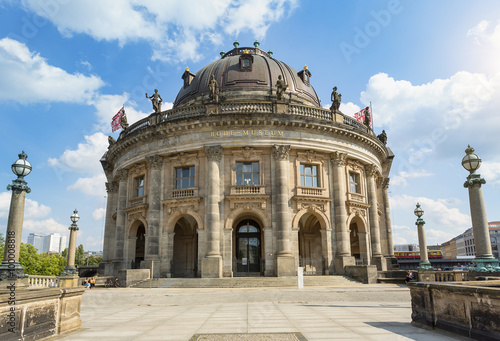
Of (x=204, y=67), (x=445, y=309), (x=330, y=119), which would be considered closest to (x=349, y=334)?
(x=445, y=309)

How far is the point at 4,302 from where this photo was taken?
254 inches

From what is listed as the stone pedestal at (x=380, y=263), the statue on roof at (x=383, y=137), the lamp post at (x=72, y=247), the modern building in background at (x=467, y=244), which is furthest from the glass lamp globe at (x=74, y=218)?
the modern building in background at (x=467, y=244)

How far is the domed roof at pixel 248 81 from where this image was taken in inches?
1369

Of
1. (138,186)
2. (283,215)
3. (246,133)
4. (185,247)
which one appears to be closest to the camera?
(283,215)

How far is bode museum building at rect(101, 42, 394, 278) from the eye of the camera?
27406mm

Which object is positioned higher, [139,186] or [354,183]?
[139,186]

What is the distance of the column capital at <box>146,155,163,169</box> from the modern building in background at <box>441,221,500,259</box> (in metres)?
110

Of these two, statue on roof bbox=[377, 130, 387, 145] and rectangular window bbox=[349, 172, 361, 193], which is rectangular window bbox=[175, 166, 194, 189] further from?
statue on roof bbox=[377, 130, 387, 145]

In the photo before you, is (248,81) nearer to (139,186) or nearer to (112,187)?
(139,186)

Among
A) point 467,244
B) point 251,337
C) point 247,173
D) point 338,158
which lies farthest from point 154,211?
point 467,244

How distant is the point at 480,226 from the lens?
Answer: 518 inches

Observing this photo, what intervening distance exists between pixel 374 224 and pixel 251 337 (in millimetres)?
27495

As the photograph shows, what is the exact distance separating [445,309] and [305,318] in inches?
145

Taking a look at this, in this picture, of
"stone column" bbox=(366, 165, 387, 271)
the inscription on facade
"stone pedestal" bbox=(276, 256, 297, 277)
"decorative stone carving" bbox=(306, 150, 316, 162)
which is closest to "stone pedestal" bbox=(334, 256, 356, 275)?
"stone pedestal" bbox=(276, 256, 297, 277)
